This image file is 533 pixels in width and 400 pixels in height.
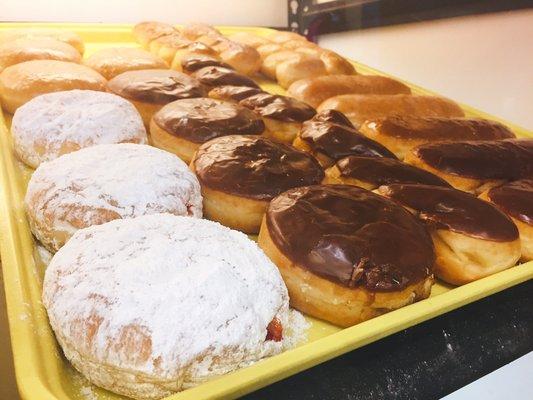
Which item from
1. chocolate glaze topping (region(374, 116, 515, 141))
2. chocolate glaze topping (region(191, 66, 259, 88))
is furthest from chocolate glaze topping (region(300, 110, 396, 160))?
chocolate glaze topping (region(191, 66, 259, 88))

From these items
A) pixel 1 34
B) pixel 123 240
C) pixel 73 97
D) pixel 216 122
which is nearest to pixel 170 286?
pixel 123 240

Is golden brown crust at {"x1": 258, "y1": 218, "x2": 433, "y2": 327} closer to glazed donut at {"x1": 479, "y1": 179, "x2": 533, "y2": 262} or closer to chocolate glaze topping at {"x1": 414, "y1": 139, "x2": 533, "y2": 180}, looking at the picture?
glazed donut at {"x1": 479, "y1": 179, "x2": 533, "y2": 262}

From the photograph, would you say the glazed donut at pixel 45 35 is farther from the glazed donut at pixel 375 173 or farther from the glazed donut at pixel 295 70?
the glazed donut at pixel 375 173

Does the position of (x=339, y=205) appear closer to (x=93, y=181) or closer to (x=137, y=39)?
(x=93, y=181)

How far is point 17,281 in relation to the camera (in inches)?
43.9

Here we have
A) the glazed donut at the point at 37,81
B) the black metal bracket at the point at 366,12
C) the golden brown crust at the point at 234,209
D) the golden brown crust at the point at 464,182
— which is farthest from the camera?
the black metal bracket at the point at 366,12

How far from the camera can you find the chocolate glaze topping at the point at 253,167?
1508mm

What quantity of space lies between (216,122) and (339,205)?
681 mm

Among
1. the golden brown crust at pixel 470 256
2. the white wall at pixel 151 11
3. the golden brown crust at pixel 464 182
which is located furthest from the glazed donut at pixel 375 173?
the white wall at pixel 151 11

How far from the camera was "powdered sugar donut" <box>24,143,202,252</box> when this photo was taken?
1.33 metres

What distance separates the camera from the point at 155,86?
212 centimetres

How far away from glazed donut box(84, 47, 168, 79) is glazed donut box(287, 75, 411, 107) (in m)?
0.68

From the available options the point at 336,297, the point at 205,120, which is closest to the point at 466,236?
the point at 336,297

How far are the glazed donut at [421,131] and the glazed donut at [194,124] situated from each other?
479 mm
